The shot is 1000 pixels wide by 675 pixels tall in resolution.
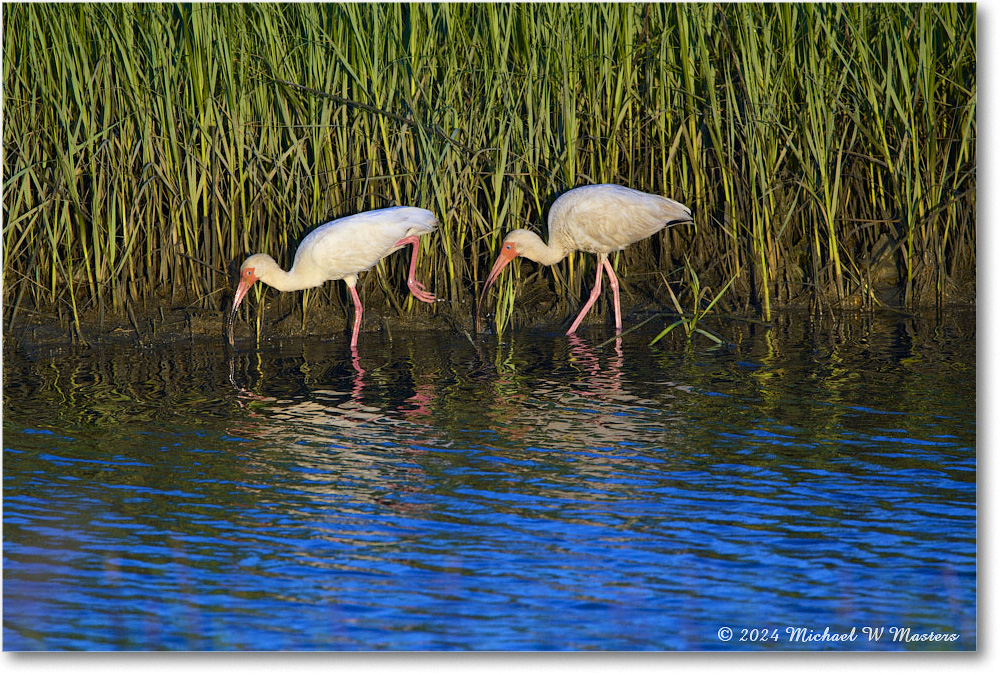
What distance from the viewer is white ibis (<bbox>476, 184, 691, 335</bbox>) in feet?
26.1

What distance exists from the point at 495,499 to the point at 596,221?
11.1ft

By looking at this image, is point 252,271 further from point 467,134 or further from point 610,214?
point 610,214

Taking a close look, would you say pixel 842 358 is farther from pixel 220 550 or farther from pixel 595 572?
pixel 220 550

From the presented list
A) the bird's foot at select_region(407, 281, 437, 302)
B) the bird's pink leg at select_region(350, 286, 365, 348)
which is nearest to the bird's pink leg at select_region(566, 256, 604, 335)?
the bird's foot at select_region(407, 281, 437, 302)

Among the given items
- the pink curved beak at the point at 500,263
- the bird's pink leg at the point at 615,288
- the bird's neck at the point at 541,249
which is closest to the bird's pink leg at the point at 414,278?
the pink curved beak at the point at 500,263

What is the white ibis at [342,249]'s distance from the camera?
771 centimetres

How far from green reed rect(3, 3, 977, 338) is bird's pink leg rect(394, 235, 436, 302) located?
167mm

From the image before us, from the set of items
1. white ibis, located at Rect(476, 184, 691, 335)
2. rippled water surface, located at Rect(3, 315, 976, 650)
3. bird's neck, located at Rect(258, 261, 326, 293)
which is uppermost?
white ibis, located at Rect(476, 184, 691, 335)

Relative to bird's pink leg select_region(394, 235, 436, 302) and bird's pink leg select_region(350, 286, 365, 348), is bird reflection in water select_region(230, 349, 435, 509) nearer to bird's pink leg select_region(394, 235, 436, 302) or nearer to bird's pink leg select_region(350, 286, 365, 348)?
bird's pink leg select_region(350, 286, 365, 348)

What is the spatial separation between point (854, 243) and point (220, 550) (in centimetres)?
565

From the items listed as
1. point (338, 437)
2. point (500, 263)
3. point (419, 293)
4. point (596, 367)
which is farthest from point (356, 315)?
point (338, 437)

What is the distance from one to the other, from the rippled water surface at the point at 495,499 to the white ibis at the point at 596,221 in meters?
0.83

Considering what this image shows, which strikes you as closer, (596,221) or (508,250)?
(596,221)

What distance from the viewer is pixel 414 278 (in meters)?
8.24
